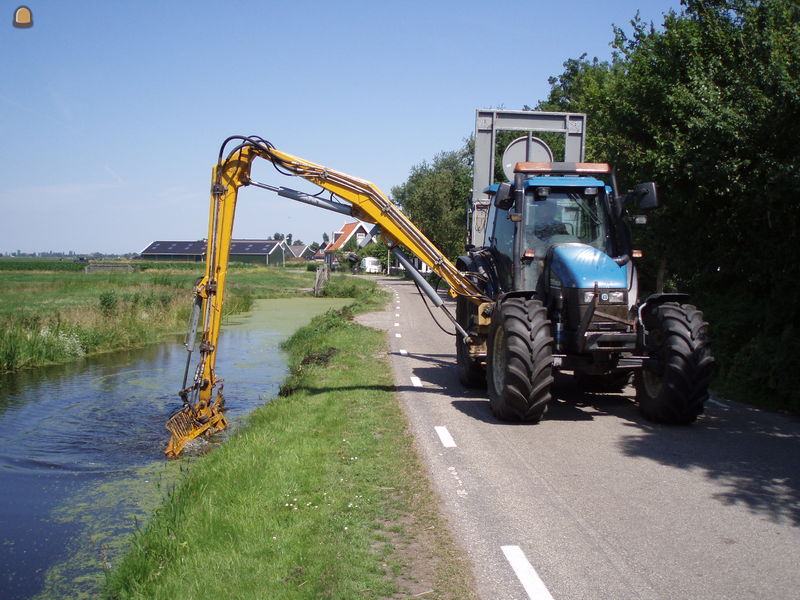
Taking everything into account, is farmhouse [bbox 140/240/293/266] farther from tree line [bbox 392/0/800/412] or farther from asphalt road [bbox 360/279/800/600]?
asphalt road [bbox 360/279/800/600]

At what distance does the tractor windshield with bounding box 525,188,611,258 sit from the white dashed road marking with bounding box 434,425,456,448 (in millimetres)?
2793

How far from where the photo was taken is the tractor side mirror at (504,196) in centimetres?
948

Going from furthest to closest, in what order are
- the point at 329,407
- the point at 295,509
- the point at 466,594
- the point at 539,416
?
the point at 329,407 < the point at 539,416 < the point at 295,509 < the point at 466,594

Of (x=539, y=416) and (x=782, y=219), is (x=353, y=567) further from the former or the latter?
(x=782, y=219)

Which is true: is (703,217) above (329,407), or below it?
above

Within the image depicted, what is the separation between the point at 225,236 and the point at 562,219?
4524 mm

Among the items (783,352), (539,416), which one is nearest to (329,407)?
(539,416)

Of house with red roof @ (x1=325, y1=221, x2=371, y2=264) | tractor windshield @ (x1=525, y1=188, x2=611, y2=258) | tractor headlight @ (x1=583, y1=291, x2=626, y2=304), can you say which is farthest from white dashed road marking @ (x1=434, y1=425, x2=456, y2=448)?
house with red roof @ (x1=325, y1=221, x2=371, y2=264)

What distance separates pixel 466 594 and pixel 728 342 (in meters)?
10.2

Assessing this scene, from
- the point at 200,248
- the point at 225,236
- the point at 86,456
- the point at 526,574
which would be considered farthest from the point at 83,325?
the point at 200,248

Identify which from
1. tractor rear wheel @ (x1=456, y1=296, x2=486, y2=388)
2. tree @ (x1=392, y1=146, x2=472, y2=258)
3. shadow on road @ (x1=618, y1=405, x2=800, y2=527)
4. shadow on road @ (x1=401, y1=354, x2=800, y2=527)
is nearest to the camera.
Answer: shadow on road @ (x1=618, y1=405, x2=800, y2=527)

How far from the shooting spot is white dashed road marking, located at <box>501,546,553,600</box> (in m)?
4.24

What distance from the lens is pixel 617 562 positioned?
468 cm

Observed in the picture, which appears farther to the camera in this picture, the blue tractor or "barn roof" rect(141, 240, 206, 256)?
"barn roof" rect(141, 240, 206, 256)
